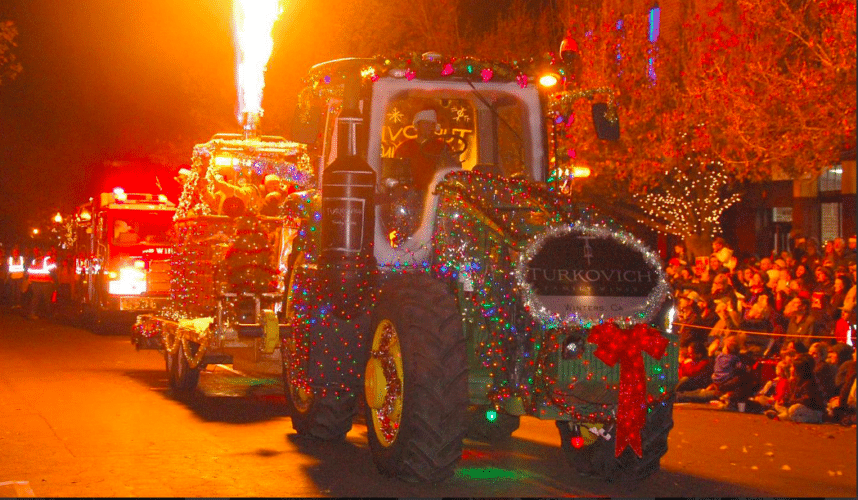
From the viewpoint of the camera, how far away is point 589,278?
8.59m

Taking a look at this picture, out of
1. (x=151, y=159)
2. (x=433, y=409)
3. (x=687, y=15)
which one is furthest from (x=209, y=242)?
(x=151, y=159)

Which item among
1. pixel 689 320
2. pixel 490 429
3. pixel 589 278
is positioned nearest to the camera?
pixel 589 278

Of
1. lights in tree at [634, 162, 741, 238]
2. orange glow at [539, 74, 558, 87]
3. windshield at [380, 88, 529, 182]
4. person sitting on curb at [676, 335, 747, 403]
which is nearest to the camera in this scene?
windshield at [380, 88, 529, 182]

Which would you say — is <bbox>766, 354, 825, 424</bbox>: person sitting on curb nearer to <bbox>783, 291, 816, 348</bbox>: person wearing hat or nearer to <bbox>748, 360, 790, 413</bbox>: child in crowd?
<bbox>748, 360, 790, 413</bbox>: child in crowd

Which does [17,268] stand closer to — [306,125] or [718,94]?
[718,94]

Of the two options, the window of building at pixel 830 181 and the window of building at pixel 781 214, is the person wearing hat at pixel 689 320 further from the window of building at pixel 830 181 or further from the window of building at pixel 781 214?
the window of building at pixel 781 214

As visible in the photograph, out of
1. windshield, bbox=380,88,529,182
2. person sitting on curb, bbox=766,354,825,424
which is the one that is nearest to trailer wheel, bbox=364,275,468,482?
windshield, bbox=380,88,529,182

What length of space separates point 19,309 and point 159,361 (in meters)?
18.0

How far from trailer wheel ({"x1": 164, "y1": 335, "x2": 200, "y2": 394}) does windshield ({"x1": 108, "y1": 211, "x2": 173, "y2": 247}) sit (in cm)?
934

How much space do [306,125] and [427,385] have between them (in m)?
3.30

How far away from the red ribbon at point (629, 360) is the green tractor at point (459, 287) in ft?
0.04

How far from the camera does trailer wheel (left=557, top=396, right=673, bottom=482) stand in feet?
28.5

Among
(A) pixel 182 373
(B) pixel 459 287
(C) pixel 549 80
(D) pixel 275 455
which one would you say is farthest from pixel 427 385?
(A) pixel 182 373

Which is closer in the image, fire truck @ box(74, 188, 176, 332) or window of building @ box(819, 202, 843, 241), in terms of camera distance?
fire truck @ box(74, 188, 176, 332)
